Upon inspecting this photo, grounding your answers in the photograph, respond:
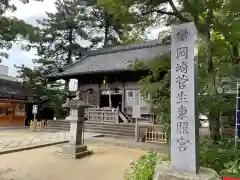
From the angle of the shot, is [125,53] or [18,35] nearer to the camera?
[18,35]

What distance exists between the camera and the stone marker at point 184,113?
11.7 ft

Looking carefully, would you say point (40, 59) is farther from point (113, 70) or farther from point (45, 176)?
point (45, 176)

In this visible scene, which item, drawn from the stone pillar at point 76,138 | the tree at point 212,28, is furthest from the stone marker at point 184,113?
the stone pillar at point 76,138

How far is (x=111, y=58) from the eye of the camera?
2209 centimetres

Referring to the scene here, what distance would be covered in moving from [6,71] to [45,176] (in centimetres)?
3956

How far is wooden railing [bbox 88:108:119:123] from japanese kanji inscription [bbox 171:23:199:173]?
12380 mm

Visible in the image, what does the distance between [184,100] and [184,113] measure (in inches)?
7.9

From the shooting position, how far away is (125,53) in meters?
22.8

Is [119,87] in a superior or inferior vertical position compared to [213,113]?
superior

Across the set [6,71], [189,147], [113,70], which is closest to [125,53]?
[113,70]

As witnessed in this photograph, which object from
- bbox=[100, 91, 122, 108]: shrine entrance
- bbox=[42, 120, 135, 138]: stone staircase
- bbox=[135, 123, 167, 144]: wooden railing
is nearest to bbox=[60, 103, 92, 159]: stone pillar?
bbox=[135, 123, 167, 144]: wooden railing

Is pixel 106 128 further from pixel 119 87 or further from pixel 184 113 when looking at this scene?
pixel 184 113

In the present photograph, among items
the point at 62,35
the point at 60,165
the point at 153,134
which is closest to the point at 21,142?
the point at 60,165

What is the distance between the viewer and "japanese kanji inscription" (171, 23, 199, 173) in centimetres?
359
